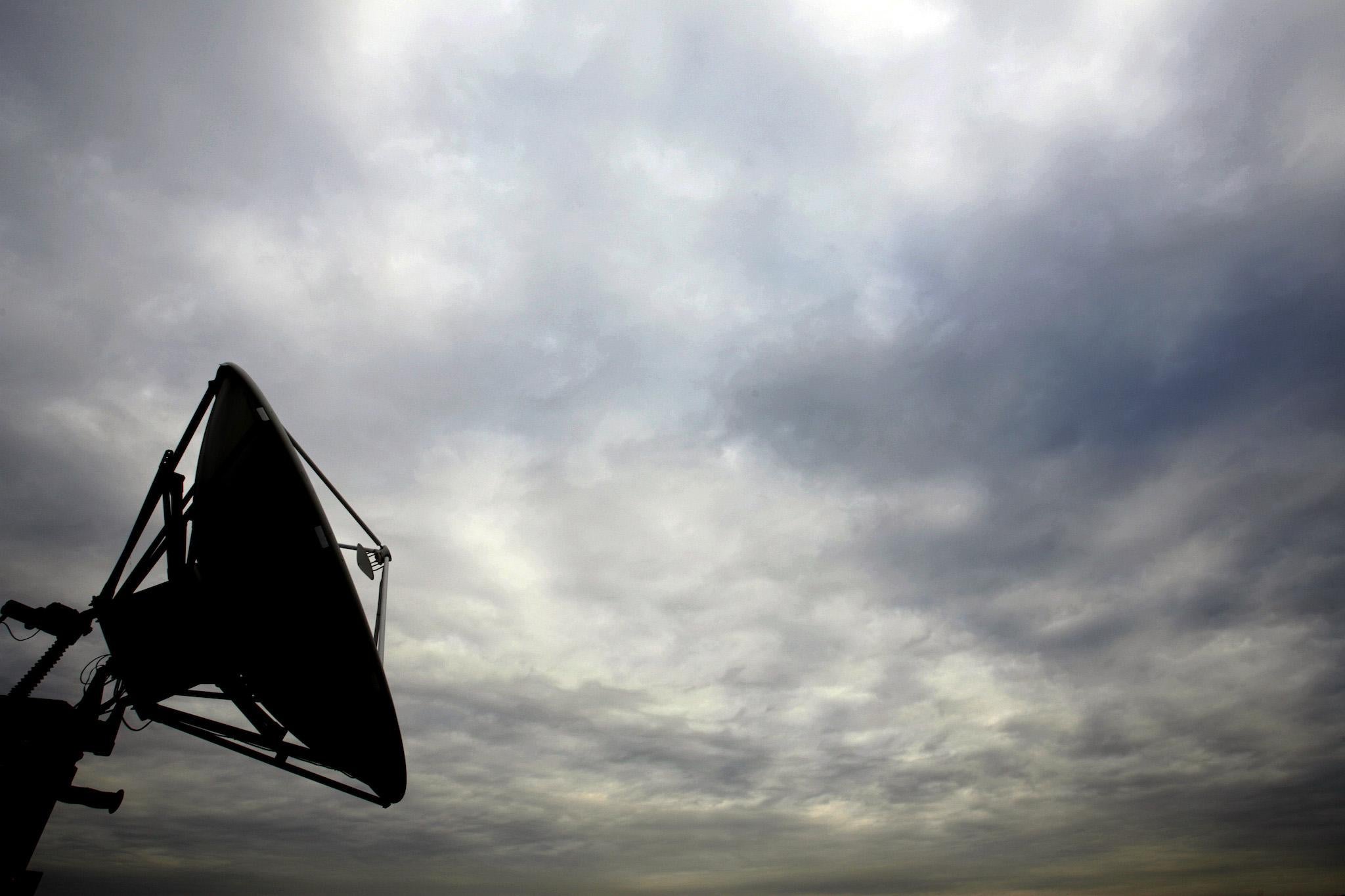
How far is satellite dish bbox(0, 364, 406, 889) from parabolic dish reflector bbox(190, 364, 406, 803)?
0.12ft

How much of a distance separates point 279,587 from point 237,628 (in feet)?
7.08

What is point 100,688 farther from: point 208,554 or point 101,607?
point 208,554

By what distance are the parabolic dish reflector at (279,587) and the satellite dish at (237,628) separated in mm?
36

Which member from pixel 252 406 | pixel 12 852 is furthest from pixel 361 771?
pixel 252 406

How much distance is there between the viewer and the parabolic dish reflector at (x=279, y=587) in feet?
46.4

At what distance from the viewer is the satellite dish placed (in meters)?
14.5

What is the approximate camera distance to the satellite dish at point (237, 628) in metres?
14.5

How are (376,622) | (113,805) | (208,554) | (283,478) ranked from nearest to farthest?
1. (283,478)
2. (208,554)
3. (113,805)
4. (376,622)

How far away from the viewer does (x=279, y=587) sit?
1487 centimetres

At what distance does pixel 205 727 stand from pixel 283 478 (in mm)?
8010

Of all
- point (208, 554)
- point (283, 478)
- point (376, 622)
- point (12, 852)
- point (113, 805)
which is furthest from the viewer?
point (376, 622)

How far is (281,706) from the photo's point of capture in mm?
17250

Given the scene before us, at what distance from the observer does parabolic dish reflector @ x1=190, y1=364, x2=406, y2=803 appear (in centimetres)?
1416

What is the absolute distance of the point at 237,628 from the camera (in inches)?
625
